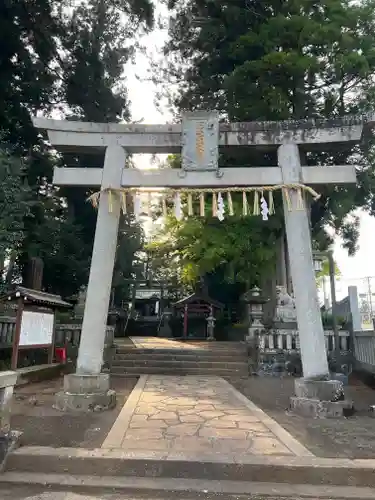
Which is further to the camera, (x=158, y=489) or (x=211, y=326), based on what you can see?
(x=211, y=326)

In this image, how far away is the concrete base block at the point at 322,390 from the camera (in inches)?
254

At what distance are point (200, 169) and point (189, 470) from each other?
206 inches

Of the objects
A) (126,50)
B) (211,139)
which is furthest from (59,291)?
(211,139)

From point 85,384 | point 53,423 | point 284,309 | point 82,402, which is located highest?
point 284,309

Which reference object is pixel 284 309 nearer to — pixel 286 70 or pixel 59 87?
pixel 286 70

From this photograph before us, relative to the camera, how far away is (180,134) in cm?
771

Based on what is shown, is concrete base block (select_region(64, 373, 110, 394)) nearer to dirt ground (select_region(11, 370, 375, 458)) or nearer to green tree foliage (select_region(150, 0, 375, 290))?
dirt ground (select_region(11, 370, 375, 458))

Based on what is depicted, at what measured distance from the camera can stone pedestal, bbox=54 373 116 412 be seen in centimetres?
636

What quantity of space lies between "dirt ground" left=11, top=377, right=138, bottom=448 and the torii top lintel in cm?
497

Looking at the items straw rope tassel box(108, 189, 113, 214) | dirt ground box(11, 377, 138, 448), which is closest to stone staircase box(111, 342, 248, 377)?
dirt ground box(11, 377, 138, 448)

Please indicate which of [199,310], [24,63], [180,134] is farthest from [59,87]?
[199,310]

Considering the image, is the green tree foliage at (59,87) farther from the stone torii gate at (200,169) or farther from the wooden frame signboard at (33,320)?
the stone torii gate at (200,169)

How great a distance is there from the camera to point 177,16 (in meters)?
16.4

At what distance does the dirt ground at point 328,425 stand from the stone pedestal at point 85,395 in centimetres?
283
